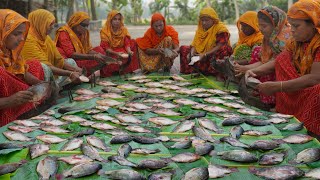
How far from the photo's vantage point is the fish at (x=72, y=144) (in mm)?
3157

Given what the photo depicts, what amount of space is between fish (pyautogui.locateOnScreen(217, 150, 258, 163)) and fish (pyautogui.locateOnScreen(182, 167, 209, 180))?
1.00 ft

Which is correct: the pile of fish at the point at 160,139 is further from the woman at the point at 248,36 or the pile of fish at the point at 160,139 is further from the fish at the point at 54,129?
the woman at the point at 248,36

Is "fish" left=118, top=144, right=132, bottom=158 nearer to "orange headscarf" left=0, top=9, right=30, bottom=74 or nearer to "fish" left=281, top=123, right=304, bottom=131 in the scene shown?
"fish" left=281, top=123, right=304, bottom=131

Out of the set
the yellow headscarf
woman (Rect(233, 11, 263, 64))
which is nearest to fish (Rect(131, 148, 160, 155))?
the yellow headscarf

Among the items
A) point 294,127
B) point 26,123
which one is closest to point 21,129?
point 26,123

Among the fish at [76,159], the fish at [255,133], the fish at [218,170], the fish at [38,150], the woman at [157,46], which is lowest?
the fish at [218,170]

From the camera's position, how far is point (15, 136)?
3.41m

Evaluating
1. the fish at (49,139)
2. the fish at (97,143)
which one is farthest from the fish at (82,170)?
the fish at (49,139)

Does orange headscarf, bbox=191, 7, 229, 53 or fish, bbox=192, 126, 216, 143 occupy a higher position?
orange headscarf, bbox=191, 7, 229, 53

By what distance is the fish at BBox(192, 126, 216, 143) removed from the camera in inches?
129

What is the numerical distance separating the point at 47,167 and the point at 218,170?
113cm

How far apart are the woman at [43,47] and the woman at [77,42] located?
1.55ft

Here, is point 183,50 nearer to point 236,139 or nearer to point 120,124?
point 120,124

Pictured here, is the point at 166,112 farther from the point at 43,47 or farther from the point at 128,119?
the point at 43,47
